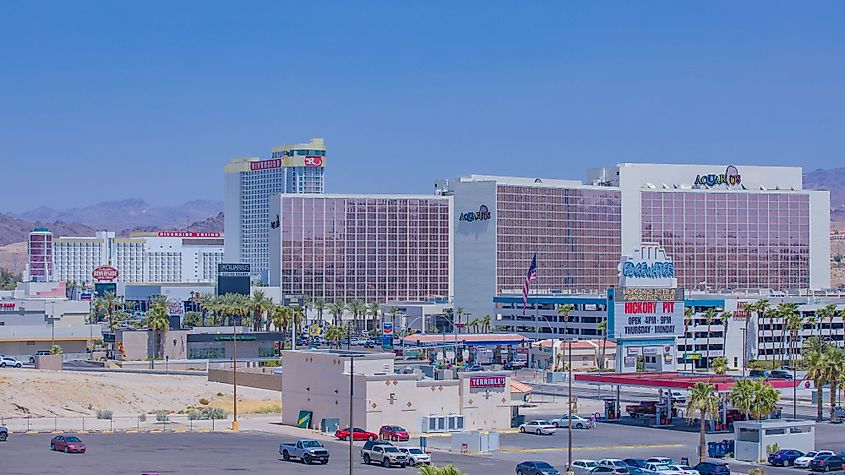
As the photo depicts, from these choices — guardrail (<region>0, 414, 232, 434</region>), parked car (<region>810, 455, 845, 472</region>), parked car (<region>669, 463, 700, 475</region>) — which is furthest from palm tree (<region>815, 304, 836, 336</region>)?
parked car (<region>669, 463, 700, 475</region>)

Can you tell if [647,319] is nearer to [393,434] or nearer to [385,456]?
[393,434]

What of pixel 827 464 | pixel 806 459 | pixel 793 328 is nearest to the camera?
pixel 827 464

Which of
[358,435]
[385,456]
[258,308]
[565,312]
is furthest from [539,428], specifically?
[258,308]

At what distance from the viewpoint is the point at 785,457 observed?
8206 centimetres

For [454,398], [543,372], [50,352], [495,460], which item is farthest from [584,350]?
[495,460]

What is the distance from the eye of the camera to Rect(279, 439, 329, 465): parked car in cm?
7625

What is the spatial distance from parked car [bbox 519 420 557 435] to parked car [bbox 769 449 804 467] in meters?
18.9

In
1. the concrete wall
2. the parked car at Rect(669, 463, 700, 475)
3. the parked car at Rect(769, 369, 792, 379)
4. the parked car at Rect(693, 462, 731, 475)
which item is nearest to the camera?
the parked car at Rect(669, 463, 700, 475)

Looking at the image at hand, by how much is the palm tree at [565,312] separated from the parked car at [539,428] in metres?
Result: 78.5

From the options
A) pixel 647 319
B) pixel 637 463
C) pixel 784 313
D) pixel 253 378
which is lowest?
pixel 637 463

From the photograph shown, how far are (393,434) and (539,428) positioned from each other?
12594 millimetres

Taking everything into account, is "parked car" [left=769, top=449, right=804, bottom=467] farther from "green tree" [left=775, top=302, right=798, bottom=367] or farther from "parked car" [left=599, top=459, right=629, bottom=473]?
"green tree" [left=775, top=302, right=798, bottom=367]

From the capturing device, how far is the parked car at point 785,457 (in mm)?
81812

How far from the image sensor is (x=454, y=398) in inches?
3853
